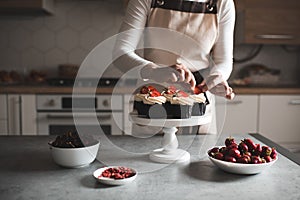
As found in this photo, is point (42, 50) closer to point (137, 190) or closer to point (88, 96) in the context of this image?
point (88, 96)

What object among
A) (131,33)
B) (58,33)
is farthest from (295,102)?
(58,33)

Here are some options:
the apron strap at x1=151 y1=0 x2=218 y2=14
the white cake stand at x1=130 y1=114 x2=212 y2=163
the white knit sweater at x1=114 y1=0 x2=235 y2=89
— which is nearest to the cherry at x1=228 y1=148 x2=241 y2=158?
the white cake stand at x1=130 y1=114 x2=212 y2=163

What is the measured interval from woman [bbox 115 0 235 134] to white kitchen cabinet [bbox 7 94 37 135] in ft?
4.03

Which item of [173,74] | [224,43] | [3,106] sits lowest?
[3,106]

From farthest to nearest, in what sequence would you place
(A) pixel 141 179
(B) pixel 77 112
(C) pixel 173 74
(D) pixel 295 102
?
(D) pixel 295 102 < (B) pixel 77 112 < (C) pixel 173 74 < (A) pixel 141 179

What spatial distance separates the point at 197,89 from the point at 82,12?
6.96 feet

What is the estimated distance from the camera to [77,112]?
253 centimetres

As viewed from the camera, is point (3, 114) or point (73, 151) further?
point (3, 114)

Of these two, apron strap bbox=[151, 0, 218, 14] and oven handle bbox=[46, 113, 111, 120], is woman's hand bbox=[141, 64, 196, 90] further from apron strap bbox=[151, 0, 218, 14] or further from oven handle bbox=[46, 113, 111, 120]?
oven handle bbox=[46, 113, 111, 120]

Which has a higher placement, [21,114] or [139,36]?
[139,36]

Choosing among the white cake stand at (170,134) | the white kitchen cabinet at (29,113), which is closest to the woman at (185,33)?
the white cake stand at (170,134)

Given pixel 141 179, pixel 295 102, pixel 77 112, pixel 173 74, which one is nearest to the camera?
pixel 141 179

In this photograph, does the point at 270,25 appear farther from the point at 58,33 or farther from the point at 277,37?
the point at 58,33

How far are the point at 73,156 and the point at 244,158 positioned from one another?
18.8 inches
